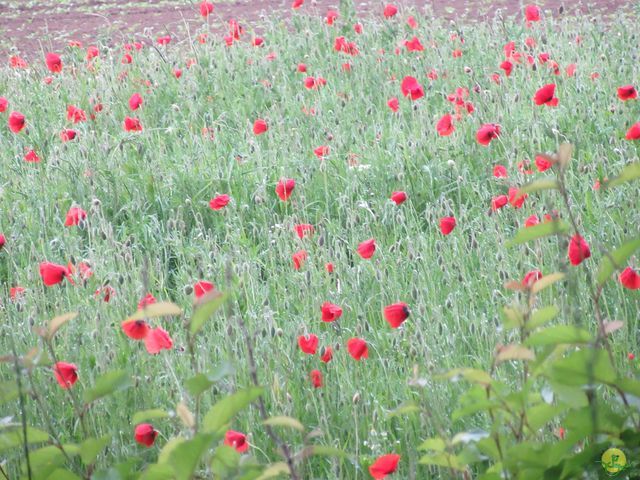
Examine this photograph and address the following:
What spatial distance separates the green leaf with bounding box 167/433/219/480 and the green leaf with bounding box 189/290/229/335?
17 centimetres

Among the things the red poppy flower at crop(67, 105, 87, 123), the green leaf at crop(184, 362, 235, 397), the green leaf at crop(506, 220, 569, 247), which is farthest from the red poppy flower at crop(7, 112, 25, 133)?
the green leaf at crop(506, 220, 569, 247)

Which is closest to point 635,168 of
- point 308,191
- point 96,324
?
point 96,324

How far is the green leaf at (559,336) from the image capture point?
1300mm

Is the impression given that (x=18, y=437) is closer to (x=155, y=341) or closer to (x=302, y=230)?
(x=155, y=341)

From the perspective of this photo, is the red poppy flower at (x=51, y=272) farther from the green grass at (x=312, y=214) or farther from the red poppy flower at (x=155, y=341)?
the red poppy flower at (x=155, y=341)

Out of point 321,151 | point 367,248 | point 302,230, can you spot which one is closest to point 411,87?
point 321,151

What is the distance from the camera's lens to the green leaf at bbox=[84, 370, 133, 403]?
4.46 ft

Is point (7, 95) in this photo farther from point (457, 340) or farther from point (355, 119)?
point (457, 340)

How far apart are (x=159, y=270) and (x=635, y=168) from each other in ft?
6.23

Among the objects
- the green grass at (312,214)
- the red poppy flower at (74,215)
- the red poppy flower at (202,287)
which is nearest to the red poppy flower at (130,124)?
the green grass at (312,214)

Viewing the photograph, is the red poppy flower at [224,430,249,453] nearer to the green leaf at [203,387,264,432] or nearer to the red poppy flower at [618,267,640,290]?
the green leaf at [203,387,264,432]

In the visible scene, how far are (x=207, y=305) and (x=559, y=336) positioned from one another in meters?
0.50

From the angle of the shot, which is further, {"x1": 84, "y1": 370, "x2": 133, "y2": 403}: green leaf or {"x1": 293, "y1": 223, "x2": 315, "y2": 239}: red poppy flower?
{"x1": 293, "y1": 223, "x2": 315, "y2": 239}: red poppy flower

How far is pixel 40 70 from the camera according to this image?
589cm
